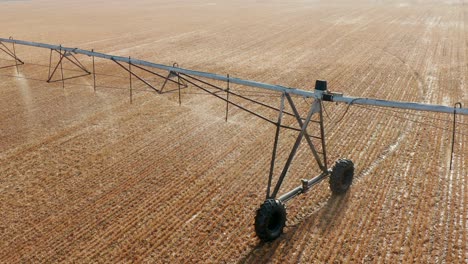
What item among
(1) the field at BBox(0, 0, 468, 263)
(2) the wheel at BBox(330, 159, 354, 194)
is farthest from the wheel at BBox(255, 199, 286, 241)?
(2) the wheel at BBox(330, 159, 354, 194)

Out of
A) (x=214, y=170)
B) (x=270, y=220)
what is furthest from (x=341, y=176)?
(x=214, y=170)

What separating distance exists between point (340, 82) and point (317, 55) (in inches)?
305

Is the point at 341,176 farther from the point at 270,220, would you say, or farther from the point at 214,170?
the point at 214,170

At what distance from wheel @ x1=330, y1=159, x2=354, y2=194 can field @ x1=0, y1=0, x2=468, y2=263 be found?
267 mm

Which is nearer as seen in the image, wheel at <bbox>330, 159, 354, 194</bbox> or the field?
the field

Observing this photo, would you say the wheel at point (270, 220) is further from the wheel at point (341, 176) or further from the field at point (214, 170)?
the wheel at point (341, 176)

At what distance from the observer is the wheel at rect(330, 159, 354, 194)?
38.4ft

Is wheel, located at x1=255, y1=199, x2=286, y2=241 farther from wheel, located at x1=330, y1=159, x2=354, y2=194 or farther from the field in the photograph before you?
wheel, located at x1=330, y1=159, x2=354, y2=194

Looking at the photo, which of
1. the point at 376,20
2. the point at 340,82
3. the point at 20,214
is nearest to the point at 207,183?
the point at 20,214

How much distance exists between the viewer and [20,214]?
11.2 meters

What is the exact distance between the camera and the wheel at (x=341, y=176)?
11703 mm

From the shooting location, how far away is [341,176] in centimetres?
1175

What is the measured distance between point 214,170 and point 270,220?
4.08 meters

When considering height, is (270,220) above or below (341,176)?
below
